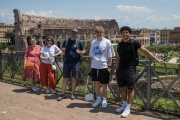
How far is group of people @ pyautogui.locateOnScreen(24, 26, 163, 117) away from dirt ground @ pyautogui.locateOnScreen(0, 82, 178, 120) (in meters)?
0.22

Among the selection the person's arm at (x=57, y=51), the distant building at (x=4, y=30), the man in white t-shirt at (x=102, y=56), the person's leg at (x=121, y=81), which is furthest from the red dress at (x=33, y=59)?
the distant building at (x=4, y=30)

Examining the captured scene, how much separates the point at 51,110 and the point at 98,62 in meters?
1.67

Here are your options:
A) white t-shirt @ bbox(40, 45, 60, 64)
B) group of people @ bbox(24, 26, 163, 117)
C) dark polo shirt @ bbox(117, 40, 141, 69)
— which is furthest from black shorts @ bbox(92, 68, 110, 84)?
white t-shirt @ bbox(40, 45, 60, 64)

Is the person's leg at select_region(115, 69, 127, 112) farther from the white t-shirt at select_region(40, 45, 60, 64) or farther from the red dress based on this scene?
the red dress

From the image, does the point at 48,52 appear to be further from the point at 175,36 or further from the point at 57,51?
the point at 175,36

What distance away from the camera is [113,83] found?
6.27 meters

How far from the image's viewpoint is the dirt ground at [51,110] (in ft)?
15.9

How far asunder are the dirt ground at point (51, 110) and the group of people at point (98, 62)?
220mm

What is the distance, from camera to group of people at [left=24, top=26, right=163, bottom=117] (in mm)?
4766

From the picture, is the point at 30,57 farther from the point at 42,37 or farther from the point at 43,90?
Result: the point at 42,37

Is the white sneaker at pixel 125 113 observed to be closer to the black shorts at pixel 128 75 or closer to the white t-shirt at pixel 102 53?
the black shorts at pixel 128 75

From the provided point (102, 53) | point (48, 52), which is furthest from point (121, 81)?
point (48, 52)

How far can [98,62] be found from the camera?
17.2 ft

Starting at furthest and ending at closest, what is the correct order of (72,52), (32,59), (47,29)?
(47,29) < (32,59) < (72,52)
